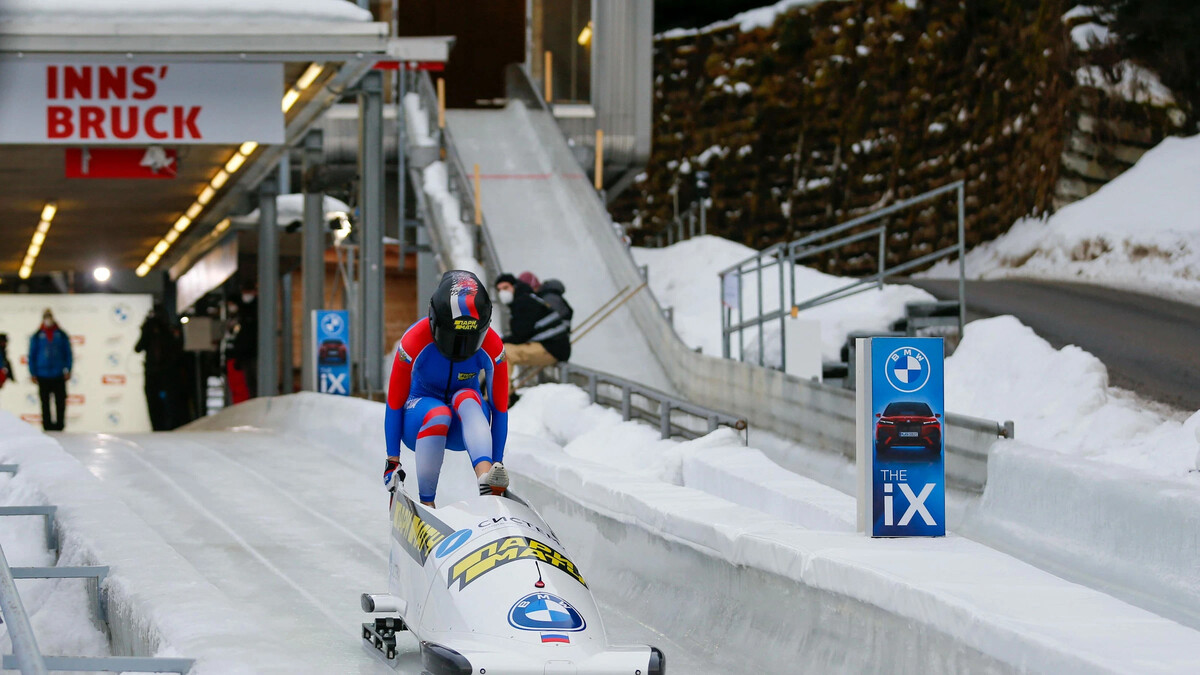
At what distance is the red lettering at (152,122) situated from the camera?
12.0 metres

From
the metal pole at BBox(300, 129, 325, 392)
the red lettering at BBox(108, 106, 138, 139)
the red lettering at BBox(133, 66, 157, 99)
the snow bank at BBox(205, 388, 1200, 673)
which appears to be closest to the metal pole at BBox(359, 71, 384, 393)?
the red lettering at BBox(133, 66, 157, 99)

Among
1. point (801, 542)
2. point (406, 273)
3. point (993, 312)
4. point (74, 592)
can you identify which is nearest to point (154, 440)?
point (74, 592)

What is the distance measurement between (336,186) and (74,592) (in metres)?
15.2

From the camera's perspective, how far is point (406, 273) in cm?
2652

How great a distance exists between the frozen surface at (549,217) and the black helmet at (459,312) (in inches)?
341

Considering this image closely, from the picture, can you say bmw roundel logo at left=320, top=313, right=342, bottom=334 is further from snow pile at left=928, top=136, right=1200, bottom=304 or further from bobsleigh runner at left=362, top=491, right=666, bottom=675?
bobsleigh runner at left=362, top=491, right=666, bottom=675

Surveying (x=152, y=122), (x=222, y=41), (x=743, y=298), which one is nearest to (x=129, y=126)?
(x=152, y=122)

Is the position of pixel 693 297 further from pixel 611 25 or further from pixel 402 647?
pixel 402 647

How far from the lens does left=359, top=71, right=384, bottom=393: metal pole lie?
1434cm

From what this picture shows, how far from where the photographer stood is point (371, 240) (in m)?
14.5

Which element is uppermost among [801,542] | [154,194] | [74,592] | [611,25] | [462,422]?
[611,25]

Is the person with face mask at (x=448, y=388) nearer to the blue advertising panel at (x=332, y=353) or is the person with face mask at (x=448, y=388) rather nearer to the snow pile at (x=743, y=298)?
the snow pile at (x=743, y=298)

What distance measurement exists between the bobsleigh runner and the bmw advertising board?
129 centimetres

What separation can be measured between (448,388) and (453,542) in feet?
3.80
